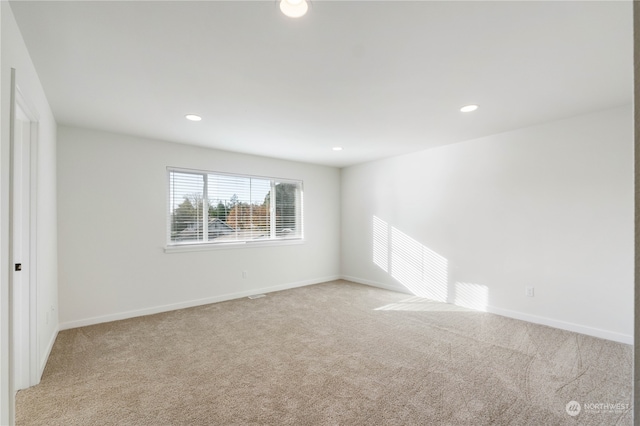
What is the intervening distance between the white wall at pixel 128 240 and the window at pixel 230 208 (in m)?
0.17

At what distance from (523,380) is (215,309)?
3543 millimetres

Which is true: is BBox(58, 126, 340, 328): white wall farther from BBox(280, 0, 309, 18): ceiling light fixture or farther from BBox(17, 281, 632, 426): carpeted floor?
BBox(280, 0, 309, 18): ceiling light fixture

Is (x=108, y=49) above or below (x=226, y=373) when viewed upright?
above

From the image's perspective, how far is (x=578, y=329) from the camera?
3211 millimetres

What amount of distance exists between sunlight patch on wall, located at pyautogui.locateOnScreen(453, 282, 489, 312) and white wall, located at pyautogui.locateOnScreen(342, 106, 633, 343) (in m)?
0.01

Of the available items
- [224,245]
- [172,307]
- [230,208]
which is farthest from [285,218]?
[172,307]

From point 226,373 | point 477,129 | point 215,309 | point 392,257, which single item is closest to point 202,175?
point 215,309

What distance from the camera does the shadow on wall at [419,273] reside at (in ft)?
13.6

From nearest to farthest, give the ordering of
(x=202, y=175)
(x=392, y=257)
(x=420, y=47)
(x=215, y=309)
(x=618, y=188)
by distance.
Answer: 1. (x=420, y=47)
2. (x=618, y=188)
3. (x=215, y=309)
4. (x=202, y=175)
5. (x=392, y=257)

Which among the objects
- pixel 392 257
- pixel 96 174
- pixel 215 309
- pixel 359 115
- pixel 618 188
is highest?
pixel 359 115

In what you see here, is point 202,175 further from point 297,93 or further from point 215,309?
point 297,93

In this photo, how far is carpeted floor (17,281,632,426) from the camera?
1909mm

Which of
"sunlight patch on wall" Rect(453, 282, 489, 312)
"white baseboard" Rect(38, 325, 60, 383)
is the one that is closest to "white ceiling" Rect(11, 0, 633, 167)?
"sunlight patch on wall" Rect(453, 282, 489, 312)

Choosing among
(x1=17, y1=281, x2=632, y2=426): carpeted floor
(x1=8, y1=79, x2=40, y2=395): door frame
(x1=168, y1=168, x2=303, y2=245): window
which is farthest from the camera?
(x1=168, y1=168, x2=303, y2=245): window
